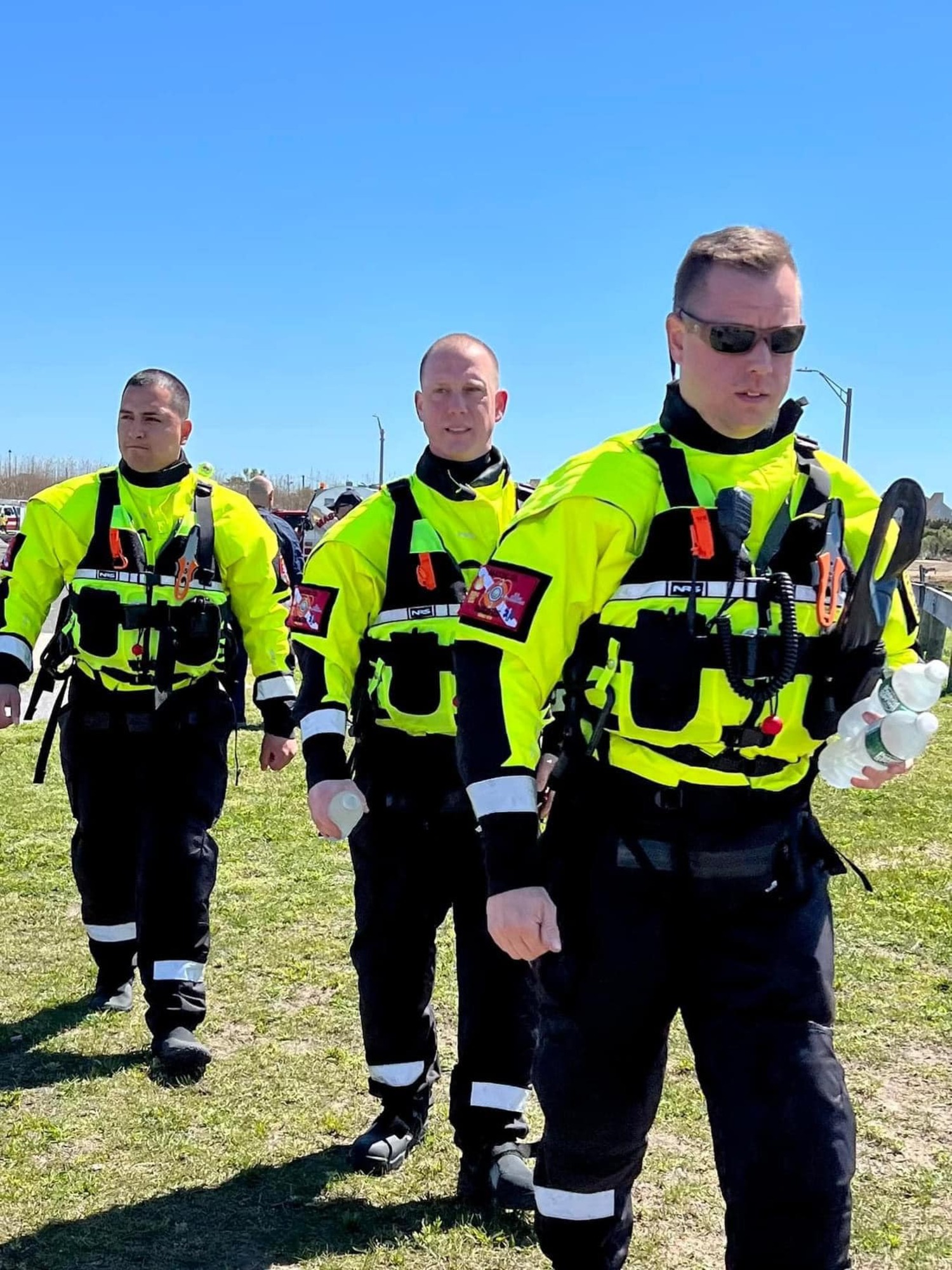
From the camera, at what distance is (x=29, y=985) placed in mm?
5434

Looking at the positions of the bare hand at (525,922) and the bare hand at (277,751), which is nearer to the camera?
the bare hand at (525,922)

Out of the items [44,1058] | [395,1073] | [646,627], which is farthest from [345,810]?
[44,1058]

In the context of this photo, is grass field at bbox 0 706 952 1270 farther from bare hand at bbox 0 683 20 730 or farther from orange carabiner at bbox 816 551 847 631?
orange carabiner at bbox 816 551 847 631

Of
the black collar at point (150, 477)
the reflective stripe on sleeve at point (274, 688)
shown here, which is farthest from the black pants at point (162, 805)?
the black collar at point (150, 477)

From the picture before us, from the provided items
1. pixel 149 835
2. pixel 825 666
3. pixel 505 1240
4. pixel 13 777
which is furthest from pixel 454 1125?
pixel 13 777

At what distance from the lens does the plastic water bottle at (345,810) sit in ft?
11.7

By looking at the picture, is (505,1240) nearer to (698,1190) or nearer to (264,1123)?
(698,1190)

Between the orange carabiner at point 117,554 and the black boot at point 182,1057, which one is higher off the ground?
the orange carabiner at point 117,554

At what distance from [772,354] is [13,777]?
8086mm

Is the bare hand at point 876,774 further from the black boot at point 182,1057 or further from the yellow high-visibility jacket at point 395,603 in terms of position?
the black boot at point 182,1057

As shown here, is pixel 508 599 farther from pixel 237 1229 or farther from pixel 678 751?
pixel 237 1229

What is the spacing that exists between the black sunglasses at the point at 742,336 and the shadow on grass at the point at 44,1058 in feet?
11.3

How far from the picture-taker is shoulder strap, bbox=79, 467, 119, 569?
478cm

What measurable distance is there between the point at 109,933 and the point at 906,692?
3.69 metres
